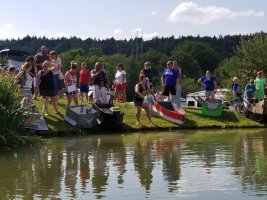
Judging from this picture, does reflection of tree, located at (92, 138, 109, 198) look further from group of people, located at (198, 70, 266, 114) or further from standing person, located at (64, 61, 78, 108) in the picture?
group of people, located at (198, 70, 266, 114)

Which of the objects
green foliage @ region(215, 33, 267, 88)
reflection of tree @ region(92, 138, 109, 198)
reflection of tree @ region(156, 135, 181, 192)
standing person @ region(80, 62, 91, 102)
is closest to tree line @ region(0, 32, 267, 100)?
green foliage @ region(215, 33, 267, 88)

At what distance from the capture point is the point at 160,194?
8.16m

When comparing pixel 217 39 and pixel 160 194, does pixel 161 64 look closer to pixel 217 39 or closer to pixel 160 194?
pixel 217 39

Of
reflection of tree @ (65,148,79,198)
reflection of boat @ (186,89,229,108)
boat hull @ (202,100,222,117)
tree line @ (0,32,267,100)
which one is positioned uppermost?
tree line @ (0,32,267,100)

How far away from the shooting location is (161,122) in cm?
1970

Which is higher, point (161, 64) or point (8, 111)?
point (161, 64)

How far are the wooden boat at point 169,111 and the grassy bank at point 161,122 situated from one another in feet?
0.67

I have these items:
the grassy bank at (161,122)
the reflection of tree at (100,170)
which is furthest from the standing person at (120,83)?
the reflection of tree at (100,170)

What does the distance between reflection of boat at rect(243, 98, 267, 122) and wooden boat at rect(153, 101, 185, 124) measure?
3212 mm

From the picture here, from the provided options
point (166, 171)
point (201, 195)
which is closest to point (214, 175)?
point (166, 171)

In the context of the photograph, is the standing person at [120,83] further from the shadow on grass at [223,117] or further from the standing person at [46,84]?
the standing person at [46,84]

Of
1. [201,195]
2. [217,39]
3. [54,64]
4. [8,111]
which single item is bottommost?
[201,195]

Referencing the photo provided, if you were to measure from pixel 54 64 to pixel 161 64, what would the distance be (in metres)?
104

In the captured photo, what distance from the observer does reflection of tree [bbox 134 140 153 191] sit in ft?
30.3
